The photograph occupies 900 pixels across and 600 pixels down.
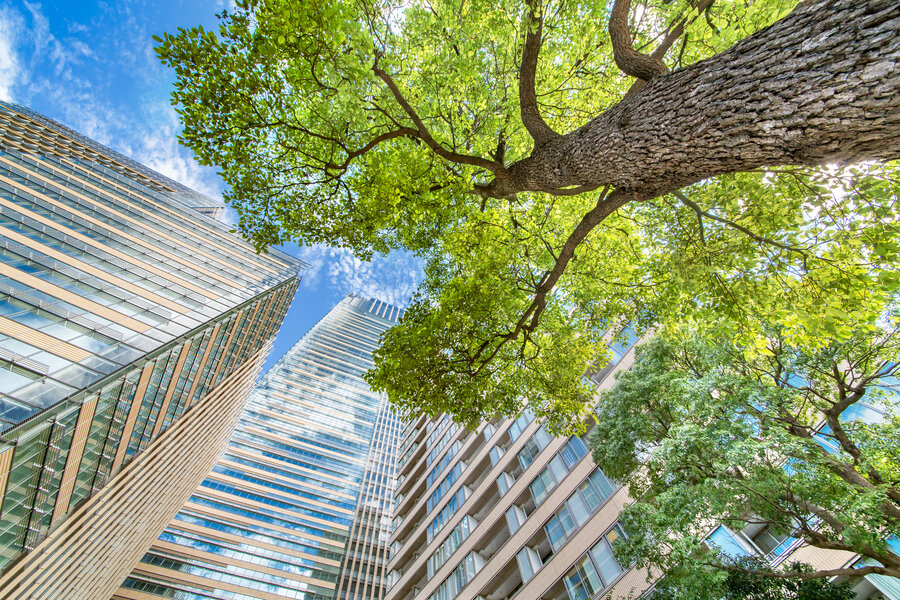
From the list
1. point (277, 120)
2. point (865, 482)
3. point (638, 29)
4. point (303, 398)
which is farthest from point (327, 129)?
point (303, 398)

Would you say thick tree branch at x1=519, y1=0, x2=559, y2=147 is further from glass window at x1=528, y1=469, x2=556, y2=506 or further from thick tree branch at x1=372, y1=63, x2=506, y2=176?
glass window at x1=528, y1=469, x2=556, y2=506

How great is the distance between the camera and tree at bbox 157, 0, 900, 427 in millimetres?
2609

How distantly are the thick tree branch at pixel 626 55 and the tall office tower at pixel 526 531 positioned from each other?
5979 millimetres

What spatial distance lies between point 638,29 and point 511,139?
10.6 ft

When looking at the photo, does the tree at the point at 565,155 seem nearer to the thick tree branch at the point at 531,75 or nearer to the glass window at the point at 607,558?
the thick tree branch at the point at 531,75

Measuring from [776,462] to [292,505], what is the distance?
60.8 m

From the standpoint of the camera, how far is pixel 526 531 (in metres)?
16.4

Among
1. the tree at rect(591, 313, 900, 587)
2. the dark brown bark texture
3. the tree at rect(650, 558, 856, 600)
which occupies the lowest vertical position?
the tree at rect(650, 558, 856, 600)

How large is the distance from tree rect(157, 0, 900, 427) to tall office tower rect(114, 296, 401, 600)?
178 ft

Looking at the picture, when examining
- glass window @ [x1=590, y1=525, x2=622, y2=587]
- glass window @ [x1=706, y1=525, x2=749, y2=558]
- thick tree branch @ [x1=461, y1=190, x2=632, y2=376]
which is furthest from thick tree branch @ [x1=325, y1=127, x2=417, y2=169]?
glass window @ [x1=590, y1=525, x2=622, y2=587]

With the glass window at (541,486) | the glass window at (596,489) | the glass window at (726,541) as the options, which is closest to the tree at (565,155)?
the glass window at (726,541)

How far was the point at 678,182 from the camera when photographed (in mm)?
3799

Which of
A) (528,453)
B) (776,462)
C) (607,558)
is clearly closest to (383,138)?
(776,462)

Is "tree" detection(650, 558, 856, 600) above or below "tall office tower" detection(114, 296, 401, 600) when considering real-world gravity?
above
